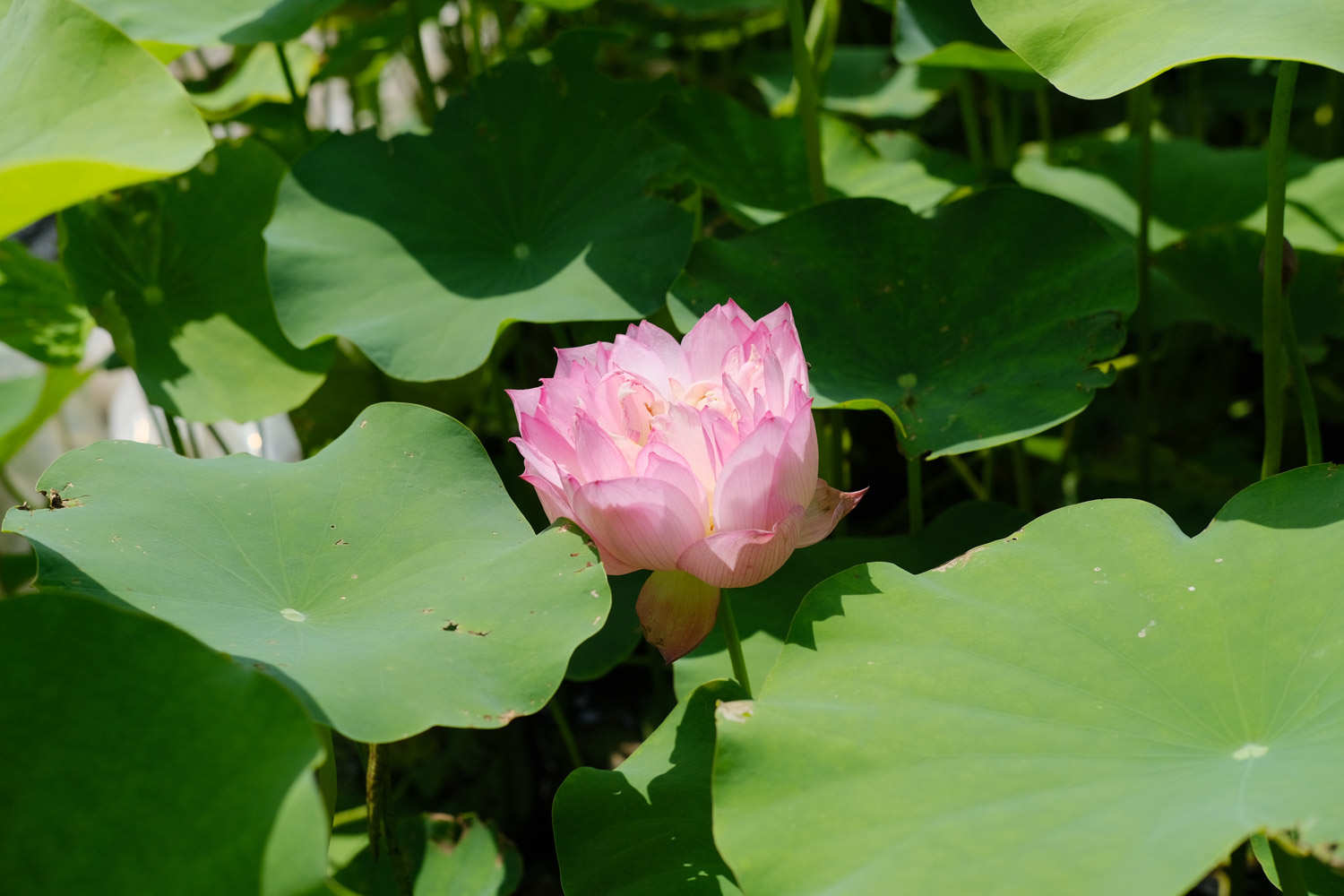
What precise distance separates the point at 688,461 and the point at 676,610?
112 millimetres

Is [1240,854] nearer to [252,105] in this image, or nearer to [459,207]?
[459,207]

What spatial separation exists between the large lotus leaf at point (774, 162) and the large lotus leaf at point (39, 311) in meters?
0.80

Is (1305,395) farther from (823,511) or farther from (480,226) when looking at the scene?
(480,226)

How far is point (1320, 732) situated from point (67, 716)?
0.69 metres

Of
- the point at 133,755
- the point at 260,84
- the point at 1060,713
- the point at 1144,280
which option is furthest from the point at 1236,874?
the point at 260,84

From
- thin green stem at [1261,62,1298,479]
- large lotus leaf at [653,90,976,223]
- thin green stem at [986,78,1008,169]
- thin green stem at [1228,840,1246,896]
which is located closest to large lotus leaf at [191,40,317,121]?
large lotus leaf at [653,90,976,223]

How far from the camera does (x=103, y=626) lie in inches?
24.4

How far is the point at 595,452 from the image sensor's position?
0.69 meters

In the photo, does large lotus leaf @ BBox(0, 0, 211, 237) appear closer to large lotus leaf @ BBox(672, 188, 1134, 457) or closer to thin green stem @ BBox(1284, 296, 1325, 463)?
large lotus leaf @ BBox(672, 188, 1134, 457)

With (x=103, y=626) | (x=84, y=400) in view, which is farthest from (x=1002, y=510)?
(x=84, y=400)

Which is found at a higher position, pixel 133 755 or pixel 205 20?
pixel 205 20

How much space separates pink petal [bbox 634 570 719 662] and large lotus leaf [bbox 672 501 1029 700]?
6.8 inches

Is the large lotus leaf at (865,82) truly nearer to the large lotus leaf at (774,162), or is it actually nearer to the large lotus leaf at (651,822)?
the large lotus leaf at (774,162)

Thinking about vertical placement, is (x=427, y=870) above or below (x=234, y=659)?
below
